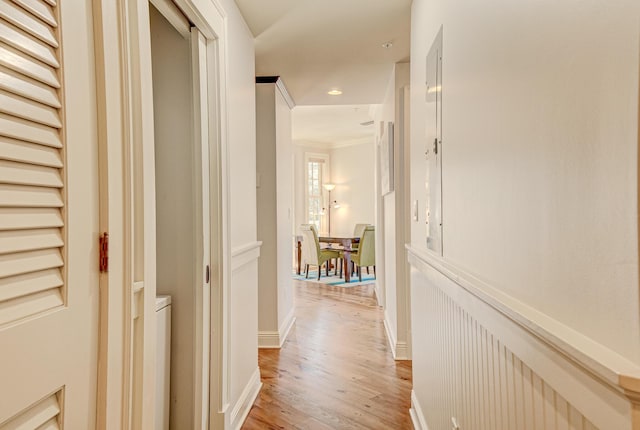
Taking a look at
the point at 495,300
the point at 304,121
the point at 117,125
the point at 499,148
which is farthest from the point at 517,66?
the point at 304,121

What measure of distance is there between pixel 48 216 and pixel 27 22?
0.37m

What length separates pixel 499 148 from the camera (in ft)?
3.30

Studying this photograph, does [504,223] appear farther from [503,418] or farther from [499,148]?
[503,418]

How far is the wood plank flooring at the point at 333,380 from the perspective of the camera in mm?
2316

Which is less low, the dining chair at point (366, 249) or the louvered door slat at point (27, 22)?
the louvered door slat at point (27, 22)

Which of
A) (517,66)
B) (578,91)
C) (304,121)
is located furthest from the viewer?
(304,121)

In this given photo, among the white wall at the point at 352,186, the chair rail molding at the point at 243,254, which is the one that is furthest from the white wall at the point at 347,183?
the chair rail molding at the point at 243,254

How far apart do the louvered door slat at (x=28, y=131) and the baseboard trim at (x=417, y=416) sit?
1.92 metres

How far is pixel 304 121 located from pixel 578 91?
6.11 meters

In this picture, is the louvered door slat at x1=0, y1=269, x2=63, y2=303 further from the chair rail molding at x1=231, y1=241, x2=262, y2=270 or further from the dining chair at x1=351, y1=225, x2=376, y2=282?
the dining chair at x1=351, y1=225, x2=376, y2=282

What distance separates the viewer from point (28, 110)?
31.0 inches

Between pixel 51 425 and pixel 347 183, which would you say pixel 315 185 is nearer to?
pixel 347 183

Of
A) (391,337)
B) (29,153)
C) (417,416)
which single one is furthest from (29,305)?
(391,337)

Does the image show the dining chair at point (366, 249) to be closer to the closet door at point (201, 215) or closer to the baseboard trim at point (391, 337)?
the baseboard trim at point (391, 337)
